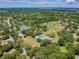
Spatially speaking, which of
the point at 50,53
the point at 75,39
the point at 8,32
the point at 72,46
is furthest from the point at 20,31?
the point at 50,53

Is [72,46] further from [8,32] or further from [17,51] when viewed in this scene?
[8,32]

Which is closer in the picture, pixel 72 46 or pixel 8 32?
pixel 72 46

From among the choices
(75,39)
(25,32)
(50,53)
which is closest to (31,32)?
(25,32)

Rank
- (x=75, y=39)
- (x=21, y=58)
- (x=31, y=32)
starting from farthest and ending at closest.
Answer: (x=31, y=32) < (x=75, y=39) < (x=21, y=58)

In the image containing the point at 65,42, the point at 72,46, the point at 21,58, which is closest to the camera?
the point at 21,58

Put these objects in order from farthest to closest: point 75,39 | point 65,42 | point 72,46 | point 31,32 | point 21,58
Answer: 1. point 31,32
2. point 75,39
3. point 65,42
4. point 72,46
5. point 21,58

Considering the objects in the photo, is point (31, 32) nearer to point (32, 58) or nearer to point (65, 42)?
point (65, 42)

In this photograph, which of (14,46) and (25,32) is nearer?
(14,46)

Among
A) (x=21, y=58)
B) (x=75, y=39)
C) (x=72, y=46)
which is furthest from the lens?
(x=75, y=39)
